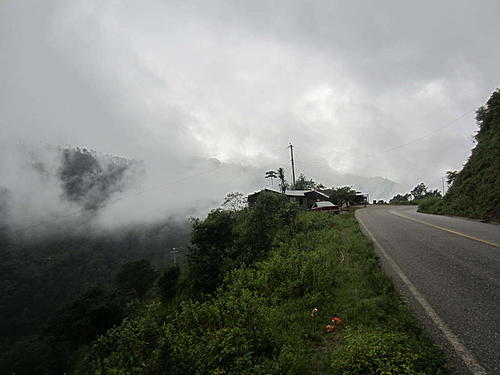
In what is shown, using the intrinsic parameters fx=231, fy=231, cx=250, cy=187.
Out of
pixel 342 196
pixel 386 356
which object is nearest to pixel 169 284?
pixel 386 356

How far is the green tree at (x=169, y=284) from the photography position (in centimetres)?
2362

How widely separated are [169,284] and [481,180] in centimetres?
2865

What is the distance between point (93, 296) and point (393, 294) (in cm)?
4000

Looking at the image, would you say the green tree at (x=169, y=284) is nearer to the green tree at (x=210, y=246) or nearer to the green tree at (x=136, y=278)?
the green tree at (x=210, y=246)

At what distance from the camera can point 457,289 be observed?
448 centimetres

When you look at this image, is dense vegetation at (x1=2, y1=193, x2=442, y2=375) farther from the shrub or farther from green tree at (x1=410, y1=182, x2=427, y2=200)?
green tree at (x1=410, y1=182, x2=427, y2=200)

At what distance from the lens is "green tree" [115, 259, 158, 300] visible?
142 ft

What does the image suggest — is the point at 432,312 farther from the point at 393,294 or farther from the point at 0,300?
the point at 0,300

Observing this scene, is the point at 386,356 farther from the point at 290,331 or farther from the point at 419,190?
the point at 419,190

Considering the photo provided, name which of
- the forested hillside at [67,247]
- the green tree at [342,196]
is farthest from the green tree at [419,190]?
the forested hillside at [67,247]

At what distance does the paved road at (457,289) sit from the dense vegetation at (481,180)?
739 centimetres

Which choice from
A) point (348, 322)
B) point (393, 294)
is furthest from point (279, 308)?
point (393, 294)

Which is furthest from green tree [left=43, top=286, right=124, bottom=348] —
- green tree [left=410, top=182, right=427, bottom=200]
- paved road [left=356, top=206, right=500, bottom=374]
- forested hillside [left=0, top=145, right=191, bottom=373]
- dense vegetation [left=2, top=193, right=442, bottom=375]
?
green tree [left=410, top=182, right=427, bottom=200]

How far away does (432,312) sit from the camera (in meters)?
3.77
